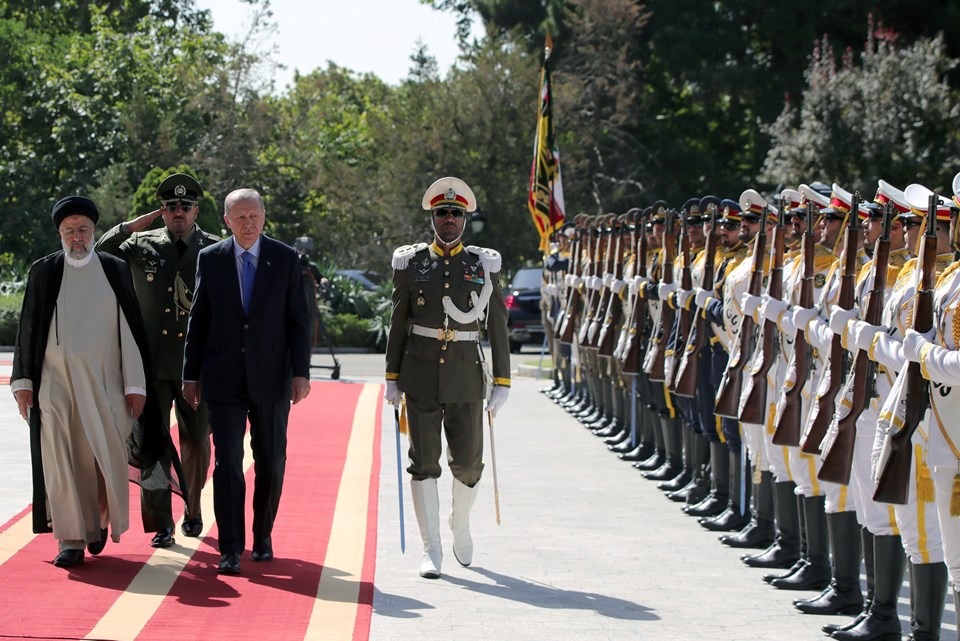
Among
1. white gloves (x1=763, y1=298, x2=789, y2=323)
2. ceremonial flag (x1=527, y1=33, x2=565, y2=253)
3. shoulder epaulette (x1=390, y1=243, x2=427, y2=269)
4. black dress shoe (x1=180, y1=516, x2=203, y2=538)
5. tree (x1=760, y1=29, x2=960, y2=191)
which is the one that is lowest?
black dress shoe (x1=180, y1=516, x2=203, y2=538)

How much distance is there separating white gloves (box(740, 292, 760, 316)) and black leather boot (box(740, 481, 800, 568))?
0.98 metres

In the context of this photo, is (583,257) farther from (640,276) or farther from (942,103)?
(942,103)

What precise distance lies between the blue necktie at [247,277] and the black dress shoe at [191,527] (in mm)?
1503

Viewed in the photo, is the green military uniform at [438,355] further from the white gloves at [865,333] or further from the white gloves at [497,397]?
the white gloves at [865,333]

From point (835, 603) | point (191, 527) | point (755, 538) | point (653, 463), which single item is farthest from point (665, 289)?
point (835, 603)

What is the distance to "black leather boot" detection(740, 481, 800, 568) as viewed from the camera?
863 cm

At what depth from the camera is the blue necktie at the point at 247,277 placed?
7966 millimetres

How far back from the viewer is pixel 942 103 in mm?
33156

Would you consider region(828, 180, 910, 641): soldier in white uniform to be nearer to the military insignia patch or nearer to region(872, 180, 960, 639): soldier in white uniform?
region(872, 180, 960, 639): soldier in white uniform

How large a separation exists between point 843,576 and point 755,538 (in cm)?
183

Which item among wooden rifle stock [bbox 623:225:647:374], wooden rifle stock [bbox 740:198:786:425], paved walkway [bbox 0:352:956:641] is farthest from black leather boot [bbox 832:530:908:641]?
wooden rifle stock [bbox 623:225:647:374]

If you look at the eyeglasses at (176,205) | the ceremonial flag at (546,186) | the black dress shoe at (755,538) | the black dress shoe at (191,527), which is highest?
the ceremonial flag at (546,186)

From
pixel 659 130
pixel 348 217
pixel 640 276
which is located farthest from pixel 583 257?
pixel 659 130

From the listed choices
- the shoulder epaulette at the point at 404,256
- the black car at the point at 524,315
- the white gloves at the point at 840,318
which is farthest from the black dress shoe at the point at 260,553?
the black car at the point at 524,315
